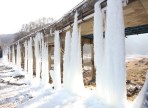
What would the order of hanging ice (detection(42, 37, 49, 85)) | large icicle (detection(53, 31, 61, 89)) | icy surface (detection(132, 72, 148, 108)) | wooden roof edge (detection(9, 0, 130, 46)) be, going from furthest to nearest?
hanging ice (detection(42, 37, 49, 85)), large icicle (detection(53, 31, 61, 89)), wooden roof edge (detection(9, 0, 130, 46)), icy surface (detection(132, 72, 148, 108))

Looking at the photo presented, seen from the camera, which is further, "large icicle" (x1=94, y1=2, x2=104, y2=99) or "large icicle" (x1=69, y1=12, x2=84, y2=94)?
"large icicle" (x1=69, y1=12, x2=84, y2=94)

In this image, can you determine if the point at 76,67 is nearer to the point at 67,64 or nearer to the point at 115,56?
the point at 67,64

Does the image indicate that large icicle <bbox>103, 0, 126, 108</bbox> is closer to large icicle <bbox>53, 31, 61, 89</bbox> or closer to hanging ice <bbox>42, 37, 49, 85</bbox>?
large icicle <bbox>53, 31, 61, 89</bbox>

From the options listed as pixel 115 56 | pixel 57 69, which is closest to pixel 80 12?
pixel 115 56

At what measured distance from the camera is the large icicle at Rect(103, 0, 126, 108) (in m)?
4.66

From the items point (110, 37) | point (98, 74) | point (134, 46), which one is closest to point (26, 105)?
point (98, 74)

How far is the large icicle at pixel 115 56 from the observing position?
4.66 metres

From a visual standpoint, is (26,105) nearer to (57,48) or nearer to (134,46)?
(57,48)

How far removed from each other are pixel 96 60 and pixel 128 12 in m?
1.30

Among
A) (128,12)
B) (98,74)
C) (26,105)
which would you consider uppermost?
(128,12)

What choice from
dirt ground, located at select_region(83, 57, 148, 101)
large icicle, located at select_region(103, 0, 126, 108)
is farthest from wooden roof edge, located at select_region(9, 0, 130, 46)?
dirt ground, located at select_region(83, 57, 148, 101)

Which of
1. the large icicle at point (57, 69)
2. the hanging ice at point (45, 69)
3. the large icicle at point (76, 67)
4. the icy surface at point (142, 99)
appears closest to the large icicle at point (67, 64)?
the large icicle at point (76, 67)

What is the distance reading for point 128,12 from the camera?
223 inches

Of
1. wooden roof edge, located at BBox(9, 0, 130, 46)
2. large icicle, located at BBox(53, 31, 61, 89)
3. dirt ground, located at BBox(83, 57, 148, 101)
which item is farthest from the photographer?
large icicle, located at BBox(53, 31, 61, 89)
